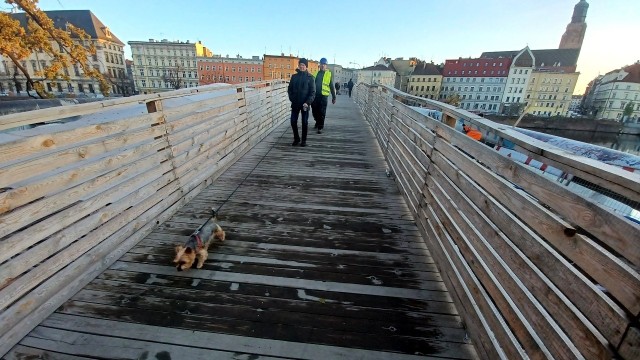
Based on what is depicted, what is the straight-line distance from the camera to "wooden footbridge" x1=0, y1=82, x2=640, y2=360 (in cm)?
132

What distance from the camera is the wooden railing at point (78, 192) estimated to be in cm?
187

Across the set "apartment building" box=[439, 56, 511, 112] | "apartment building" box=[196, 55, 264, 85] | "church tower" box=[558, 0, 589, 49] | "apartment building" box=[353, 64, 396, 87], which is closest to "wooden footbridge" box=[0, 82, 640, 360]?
"apartment building" box=[353, 64, 396, 87]

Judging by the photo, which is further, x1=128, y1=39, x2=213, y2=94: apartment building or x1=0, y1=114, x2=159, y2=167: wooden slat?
x1=128, y1=39, x2=213, y2=94: apartment building

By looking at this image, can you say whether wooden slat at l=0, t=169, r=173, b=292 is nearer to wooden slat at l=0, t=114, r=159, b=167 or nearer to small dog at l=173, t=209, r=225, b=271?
wooden slat at l=0, t=114, r=159, b=167

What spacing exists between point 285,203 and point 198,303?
193cm

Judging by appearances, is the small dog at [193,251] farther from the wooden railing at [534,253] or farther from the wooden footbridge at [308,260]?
the wooden railing at [534,253]

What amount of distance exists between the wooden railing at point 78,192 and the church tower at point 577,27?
15495cm

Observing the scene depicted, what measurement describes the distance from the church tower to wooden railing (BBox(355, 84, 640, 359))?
505ft

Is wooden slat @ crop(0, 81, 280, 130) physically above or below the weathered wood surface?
above

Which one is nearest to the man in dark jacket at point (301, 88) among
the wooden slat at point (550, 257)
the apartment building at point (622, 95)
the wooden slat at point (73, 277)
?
the wooden slat at point (73, 277)

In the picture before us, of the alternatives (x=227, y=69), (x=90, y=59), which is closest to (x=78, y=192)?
(x=227, y=69)

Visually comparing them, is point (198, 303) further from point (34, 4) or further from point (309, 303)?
point (34, 4)

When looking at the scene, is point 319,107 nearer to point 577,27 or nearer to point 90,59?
point 90,59

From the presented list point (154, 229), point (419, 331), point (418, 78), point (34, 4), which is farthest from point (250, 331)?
point (418, 78)
